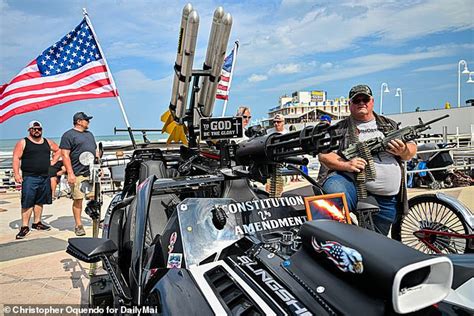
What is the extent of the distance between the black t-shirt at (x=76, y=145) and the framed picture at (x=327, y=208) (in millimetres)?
5329

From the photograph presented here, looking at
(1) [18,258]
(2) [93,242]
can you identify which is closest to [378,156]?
(2) [93,242]

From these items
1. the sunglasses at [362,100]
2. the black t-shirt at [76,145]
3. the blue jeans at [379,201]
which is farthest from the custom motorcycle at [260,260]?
the black t-shirt at [76,145]

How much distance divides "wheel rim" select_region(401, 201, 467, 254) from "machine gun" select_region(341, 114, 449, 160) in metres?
1.03

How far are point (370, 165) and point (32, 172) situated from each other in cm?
581

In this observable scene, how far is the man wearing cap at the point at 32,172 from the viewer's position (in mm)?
6605

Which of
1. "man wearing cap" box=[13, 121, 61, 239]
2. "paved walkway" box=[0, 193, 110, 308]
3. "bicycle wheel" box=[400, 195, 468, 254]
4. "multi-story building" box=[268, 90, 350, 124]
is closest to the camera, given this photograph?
"bicycle wheel" box=[400, 195, 468, 254]

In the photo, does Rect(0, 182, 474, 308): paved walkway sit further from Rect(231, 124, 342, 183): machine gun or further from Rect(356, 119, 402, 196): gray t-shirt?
Rect(356, 119, 402, 196): gray t-shirt

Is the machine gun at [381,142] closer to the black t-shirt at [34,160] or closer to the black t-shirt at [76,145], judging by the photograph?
the black t-shirt at [76,145]

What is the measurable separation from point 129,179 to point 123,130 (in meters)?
2.21

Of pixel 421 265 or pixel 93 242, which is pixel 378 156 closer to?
pixel 421 265

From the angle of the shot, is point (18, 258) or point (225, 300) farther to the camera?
point (18, 258)

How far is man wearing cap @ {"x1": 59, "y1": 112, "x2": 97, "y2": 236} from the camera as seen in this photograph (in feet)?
21.3

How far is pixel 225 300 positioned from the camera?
1.60 meters

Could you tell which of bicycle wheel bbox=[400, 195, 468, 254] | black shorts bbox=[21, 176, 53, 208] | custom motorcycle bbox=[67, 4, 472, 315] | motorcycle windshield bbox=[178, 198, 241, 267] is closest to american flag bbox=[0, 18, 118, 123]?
black shorts bbox=[21, 176, 53, 208]
